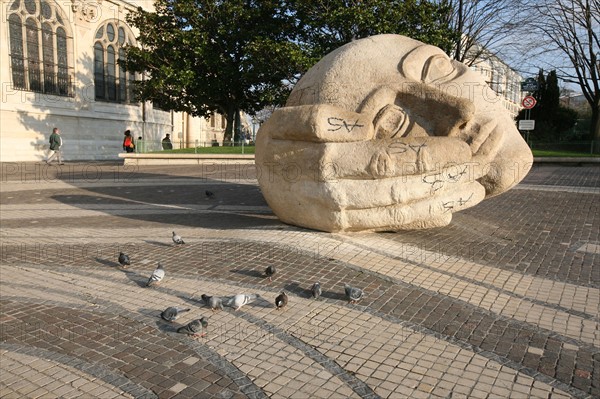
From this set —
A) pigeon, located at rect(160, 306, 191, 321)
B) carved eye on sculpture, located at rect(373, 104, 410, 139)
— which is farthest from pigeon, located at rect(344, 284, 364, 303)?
carved eye on sculpture, located at rect(373, 104, 410, 139)

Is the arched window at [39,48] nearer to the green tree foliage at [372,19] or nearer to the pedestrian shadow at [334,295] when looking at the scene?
the green tree foliage at [372,19]

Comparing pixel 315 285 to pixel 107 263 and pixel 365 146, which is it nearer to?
pixel 365 146

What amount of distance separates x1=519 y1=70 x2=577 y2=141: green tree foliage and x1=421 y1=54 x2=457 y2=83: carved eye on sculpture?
2819 centimetres

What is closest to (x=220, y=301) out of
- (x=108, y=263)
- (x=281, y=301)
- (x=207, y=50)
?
(x=281, y=301)

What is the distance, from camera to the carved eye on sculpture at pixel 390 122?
23.5 feet

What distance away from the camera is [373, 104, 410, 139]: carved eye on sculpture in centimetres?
715

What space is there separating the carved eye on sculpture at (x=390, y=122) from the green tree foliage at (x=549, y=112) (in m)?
29.1

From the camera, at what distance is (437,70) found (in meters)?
7.68

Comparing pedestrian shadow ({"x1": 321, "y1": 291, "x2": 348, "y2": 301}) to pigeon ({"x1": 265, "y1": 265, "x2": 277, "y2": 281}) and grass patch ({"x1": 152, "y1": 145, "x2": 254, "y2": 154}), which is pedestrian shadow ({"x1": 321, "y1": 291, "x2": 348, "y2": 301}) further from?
grass patch ({"x1": 152, "y1": 145, "x2": 254, "y2": 154})

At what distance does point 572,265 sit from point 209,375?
5.62 metres

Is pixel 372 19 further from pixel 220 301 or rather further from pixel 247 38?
pixel 220 301

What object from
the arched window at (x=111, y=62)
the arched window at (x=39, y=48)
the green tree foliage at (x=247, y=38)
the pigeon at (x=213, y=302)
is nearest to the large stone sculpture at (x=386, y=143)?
the pigeon at (x=213, y=302)

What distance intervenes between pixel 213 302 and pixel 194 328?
0.52 m

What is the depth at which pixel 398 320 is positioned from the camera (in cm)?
477
